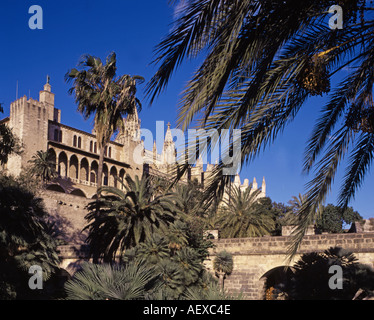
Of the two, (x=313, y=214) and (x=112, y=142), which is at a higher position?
(x=112, y=142)

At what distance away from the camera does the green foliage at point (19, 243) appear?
16.2m

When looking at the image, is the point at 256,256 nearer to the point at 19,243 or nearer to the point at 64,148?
the point at 19,243

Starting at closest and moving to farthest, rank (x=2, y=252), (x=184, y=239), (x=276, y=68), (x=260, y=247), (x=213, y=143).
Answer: (x=213, y=143) < (x=276, y=68) < (x=2, y=252) < (x=184, y=239) < (x=260, y=247)

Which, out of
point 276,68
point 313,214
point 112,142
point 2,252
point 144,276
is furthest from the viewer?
point 112,142

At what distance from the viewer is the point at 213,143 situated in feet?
16.0

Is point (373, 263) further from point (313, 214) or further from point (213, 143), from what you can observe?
point (213, 143)

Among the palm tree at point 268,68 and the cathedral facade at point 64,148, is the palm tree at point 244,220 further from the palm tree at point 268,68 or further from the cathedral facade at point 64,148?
the palm tree at point 268,68

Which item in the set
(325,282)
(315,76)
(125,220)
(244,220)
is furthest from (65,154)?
(315,76)

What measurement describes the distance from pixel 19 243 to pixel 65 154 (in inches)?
1254

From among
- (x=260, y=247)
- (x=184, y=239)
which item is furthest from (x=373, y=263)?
(x=184, y=239)

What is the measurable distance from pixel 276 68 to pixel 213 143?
1.27 metres

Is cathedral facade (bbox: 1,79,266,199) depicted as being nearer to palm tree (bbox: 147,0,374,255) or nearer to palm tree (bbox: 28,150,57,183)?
palm tree (bbox: 28,150,57,183)

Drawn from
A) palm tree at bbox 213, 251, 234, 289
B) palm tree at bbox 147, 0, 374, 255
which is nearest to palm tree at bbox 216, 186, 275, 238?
palm tree at bbox 213, 251, 234, 289
